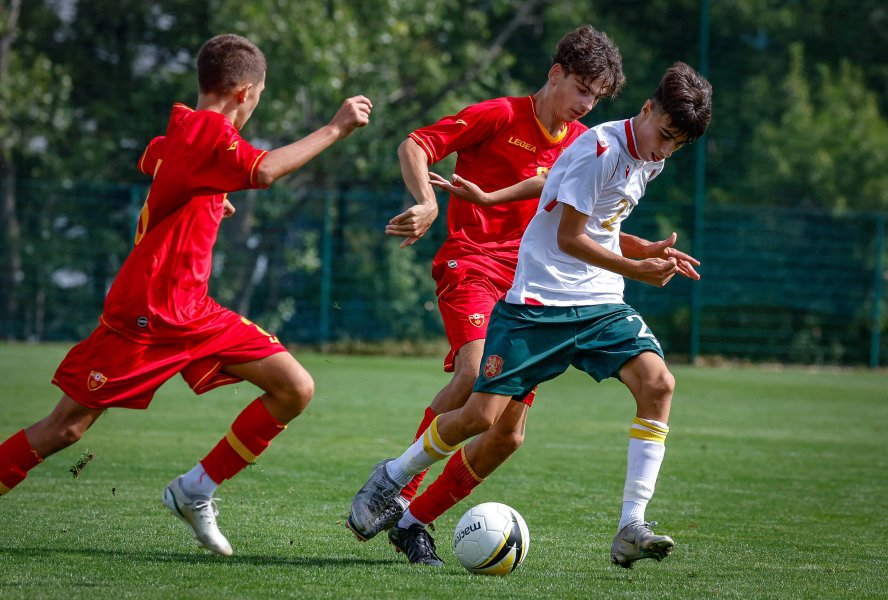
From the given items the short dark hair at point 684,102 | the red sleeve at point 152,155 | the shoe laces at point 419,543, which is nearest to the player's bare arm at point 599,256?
the short dark hair at point 684,102

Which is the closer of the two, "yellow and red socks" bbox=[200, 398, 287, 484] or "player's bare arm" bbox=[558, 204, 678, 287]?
"player's bare arm" bbox=[558, 204, 678, 287]

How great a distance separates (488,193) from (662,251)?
0.88 m

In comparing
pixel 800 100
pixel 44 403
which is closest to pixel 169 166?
pixel 44 403

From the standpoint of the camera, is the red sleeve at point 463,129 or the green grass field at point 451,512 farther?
the red sleeve at point 463,129

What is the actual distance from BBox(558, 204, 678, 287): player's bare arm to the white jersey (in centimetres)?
6

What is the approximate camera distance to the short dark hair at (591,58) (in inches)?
206

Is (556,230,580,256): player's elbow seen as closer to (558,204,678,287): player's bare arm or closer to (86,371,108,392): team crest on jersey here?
(558,204,678,287): player's bare arm

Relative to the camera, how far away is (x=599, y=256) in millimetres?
4453

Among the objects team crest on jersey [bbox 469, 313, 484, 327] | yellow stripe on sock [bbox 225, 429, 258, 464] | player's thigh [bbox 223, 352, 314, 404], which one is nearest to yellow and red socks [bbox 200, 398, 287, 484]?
yellow stripe on sock [bbox 225, 429, 258, 464]

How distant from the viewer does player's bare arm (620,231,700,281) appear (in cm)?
461

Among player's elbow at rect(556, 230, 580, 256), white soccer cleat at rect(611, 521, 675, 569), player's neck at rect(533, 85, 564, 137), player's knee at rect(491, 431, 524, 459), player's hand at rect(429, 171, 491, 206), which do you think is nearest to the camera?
white soccer cleat at rect(611, 521, 675, 569)

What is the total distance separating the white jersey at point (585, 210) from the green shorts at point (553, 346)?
2.8 inches

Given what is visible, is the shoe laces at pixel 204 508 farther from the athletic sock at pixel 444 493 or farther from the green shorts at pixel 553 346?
the green shorts at pixel 553 346

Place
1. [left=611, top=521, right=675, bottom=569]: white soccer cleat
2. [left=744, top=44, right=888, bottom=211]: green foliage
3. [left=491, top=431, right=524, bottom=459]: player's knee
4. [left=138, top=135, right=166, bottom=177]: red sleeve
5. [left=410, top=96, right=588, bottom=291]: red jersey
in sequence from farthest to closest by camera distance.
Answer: [left=744, top=44, right=888, bottom=211]: green foliage, [left=410, top=96, right=588, bottom=291]: red jersey, [left=491, top=431, right=524, bottom=459]: player's knee, [left=138, top=135, right=166, bottom=177]: red sleeve, [left=611, top=521, right=675, bottom=569]: white soccer cleat
